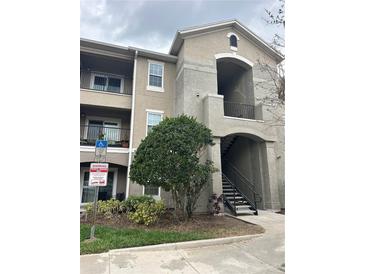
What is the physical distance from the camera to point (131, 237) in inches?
226

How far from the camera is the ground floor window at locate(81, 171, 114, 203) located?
11016 mm

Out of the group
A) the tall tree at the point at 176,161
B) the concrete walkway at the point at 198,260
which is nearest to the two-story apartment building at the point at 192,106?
the tall tree at the point at 176,161

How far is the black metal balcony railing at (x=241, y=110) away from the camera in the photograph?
12.2 metres

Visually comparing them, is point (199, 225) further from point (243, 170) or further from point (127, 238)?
point (243, 170)

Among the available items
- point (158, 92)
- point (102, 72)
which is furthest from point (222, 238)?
point (102, 72)

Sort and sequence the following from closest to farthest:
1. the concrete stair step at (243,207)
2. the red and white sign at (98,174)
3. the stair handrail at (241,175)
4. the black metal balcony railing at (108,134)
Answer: the red and white sign at (98,174) < the concrete stair step at (243,207) < the black metal balcony railing at (108,134) < the stair handrail at (241,175)

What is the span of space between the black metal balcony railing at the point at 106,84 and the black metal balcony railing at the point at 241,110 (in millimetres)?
6484

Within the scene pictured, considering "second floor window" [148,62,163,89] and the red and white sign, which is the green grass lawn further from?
"second floor window" [148,62,163,89]

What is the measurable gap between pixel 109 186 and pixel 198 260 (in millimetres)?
8485

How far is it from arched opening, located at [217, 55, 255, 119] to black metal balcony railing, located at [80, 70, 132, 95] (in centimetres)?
648

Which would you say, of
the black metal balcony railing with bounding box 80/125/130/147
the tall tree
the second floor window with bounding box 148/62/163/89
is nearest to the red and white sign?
the tall tree

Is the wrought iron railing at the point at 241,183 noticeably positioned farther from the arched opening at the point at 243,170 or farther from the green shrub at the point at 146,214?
the green shrub at the point at 146,214

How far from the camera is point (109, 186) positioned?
1174cm
